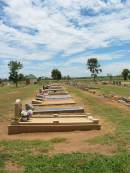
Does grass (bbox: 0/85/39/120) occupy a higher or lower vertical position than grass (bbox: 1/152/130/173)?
lower

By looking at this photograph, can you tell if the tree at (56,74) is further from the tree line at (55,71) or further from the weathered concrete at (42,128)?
the weathered concrete at (42,128)

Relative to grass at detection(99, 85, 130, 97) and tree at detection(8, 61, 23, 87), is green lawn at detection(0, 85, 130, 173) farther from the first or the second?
tree at detection(8, 61, 23, 87)

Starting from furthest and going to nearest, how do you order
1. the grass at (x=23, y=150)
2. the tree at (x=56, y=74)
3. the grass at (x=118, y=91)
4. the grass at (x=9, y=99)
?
the tree at (x=56, y=74) → the grass at (x=118, y=91) → the grass at (x=9, y=99) → the grass at (x=23, y=150)

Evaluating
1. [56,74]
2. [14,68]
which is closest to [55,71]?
[56,74]

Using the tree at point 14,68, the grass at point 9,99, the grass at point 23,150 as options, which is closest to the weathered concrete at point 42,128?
the grass at point 23,150

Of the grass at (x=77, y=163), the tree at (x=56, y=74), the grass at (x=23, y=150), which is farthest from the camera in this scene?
the tree at (x=56, y=74)

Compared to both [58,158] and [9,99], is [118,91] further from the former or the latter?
[58,158]

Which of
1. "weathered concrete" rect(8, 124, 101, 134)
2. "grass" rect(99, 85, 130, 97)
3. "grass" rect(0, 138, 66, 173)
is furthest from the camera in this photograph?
"grass" rect(99, 85, 130, 97)

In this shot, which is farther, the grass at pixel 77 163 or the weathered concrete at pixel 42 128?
the weathered concrete at pixel 42 128

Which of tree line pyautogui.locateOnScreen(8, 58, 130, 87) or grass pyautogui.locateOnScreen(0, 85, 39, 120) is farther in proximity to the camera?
tree line pyautogui.locateOnScreen(8, 58, 130, 87)

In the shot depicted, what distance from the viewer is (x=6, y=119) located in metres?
16.1

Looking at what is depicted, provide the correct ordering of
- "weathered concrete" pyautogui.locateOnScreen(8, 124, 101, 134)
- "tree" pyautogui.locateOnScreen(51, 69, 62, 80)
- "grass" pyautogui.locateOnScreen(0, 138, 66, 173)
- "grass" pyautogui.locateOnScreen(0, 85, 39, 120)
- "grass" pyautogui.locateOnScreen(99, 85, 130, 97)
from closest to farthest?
1. "grass" pyautogui.locateOnScreen(0, 138, 66, 173)
2. "weathered concrete" pyautogui.locateOnScreen(8, 124, 101, 134)
3. "grass" pyautogui.locateOnScreen(0, 85, 39, 120)
4. "grass" pyautogui.locateOnScreen(99, 85, 130, 97)
5. "tree" pyautogui.locateOnScreen(51, 69, 62, 80)

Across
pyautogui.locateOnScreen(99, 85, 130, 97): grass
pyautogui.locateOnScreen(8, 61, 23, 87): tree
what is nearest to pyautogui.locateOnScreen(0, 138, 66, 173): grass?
pyautogui.locateOnScreen(99, 85, 130, 97): grass

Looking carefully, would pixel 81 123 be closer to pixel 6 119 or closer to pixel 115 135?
pixel 115 135
